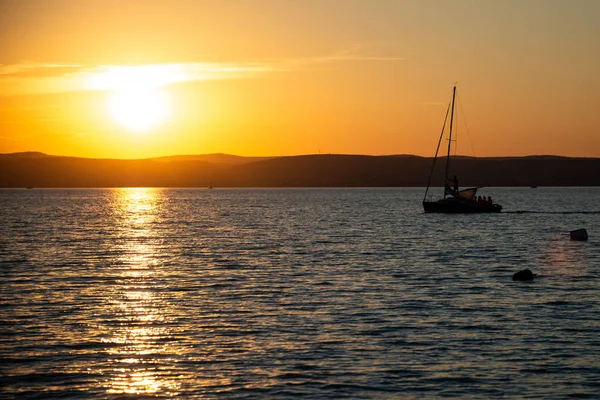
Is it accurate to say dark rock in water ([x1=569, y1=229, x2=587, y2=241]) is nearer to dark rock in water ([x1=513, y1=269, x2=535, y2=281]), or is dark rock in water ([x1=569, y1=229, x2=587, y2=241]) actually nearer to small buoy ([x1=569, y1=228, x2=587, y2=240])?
small buoy ([x1=569, y1=228, x2=587, y2=240])

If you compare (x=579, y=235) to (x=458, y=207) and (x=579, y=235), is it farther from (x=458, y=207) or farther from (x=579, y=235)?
(x=458, y=207)

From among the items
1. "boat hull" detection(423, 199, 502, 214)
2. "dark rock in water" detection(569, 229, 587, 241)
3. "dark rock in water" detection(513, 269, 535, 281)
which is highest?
"boat hull" detection(423, 199, 502, 214)

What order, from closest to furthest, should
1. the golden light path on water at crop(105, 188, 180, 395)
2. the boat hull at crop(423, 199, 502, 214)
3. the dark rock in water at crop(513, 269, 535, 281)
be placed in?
the golden light path on water at crop(105, 188, 180, 395) → the dark rock in water at crop(513, 269, 535, 281) → the boat hull at crop(423, 199, 502, 214)

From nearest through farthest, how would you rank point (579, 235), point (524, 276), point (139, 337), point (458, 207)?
point (139, 337) → point (524, 276) → point (579, 235) → point (458, 207)

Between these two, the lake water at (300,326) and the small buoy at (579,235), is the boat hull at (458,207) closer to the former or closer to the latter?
the small buoy at (579,235)

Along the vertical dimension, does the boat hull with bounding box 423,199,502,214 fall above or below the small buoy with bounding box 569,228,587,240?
above

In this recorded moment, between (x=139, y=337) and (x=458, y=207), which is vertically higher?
(x=458, y=207)

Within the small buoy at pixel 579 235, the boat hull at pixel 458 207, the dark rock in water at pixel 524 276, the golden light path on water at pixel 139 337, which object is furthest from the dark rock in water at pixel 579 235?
the golden light path on water at pixel 139 337

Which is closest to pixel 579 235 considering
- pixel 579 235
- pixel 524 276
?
pixel 579 235

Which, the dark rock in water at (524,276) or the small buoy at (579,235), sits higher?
the dark rock in water at (524,276)

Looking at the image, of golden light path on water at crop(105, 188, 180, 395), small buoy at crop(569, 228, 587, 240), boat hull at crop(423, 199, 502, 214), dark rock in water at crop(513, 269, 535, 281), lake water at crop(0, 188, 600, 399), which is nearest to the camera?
golden light path on water at crop(105, 188, 180, 395)

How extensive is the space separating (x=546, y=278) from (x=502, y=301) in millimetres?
9480

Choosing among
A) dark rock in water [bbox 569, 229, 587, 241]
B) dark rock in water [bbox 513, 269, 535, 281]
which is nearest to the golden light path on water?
dark rock in water [bbox 513, 269, 535, 281]

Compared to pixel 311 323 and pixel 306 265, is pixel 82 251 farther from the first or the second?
pixel 311 323
